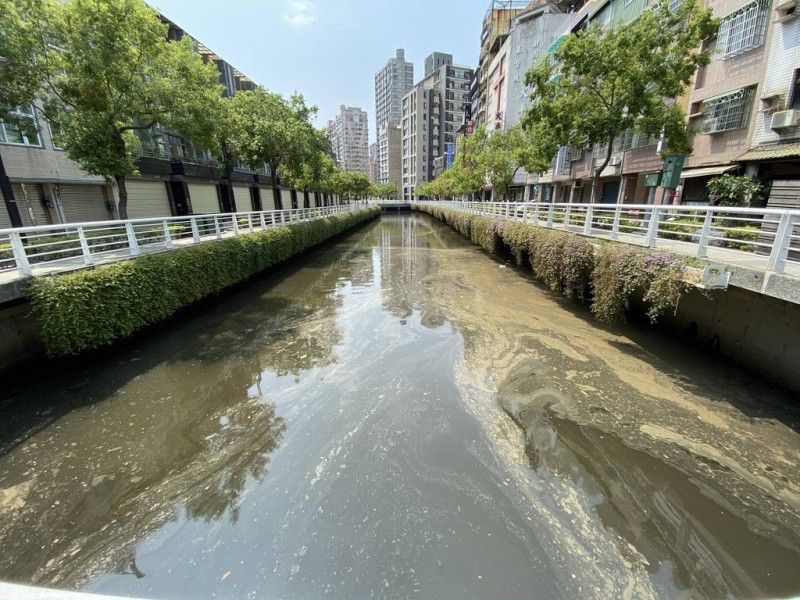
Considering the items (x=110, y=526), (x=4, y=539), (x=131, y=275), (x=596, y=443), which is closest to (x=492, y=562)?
(x=596, y=443)

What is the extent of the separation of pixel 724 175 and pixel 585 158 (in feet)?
38.9

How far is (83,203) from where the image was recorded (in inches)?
599

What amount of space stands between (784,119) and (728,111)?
2.33 meters

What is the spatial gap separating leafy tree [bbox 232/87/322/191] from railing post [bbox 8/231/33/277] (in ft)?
38.7

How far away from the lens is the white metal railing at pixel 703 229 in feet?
14.9

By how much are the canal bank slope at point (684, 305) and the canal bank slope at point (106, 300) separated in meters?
8.84

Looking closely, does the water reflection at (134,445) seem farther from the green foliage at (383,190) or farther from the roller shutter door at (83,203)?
the green foliage at (383,190)

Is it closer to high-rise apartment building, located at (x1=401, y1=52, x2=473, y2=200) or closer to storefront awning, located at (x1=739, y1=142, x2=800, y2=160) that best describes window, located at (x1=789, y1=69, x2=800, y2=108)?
storefront awning, located at (x1=739, y1=142, x2=800, y2=160)

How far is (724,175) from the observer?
11984 millimetres

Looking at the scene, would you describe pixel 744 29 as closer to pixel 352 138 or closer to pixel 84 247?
pixel 84 247

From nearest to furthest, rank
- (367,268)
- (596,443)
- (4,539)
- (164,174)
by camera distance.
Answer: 1. (4,539)
2. (596,443)
3. (367,268)
4. (164,174)

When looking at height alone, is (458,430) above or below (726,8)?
below

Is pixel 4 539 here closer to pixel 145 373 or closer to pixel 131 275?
pixel 145 373

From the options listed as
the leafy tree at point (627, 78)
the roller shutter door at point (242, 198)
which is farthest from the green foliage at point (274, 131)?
the leafy tree at point (627, 78)
